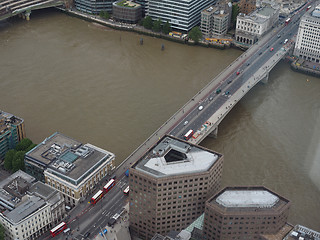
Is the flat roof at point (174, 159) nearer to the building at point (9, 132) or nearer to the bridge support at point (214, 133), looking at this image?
the bridge support at point (214, 133)

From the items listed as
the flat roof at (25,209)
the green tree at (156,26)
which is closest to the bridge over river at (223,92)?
the flat roof at (25,209)

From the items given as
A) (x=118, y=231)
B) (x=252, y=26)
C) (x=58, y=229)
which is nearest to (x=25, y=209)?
(x=58, y=229)

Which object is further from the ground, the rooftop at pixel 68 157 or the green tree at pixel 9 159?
the rooftop at pixel 68 157

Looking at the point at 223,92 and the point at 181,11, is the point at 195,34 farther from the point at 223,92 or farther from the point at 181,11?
the point at 223,92

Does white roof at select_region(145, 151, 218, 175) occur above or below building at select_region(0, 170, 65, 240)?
above

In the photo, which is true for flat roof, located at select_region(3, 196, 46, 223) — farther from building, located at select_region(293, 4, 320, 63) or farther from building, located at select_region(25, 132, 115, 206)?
building, located at select_region(293, 4, 320, 63)

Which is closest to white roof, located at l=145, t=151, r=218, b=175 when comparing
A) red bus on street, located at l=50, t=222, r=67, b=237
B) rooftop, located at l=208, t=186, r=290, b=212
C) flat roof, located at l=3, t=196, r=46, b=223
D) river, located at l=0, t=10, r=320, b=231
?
rooftop, located at l=208, t=186, r=290, b=212

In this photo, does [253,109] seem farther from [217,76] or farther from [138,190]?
[138,190]
